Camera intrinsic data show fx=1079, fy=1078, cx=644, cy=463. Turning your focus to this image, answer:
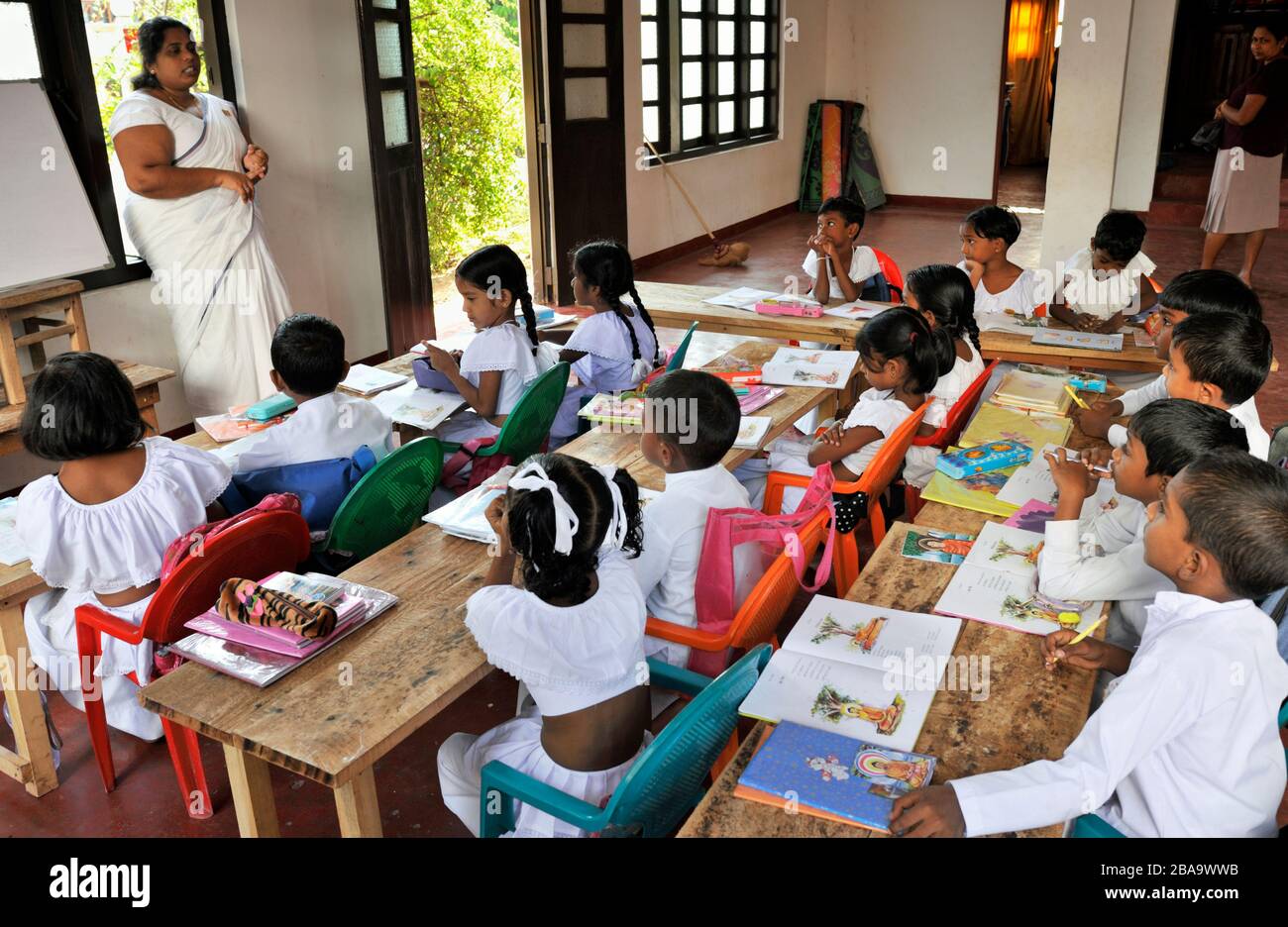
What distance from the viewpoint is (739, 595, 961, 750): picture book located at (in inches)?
68.2

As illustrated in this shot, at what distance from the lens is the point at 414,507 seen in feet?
9.14

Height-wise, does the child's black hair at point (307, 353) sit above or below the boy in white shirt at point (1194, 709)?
above

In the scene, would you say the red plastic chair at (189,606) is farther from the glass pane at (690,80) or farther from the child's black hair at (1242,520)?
the glass pane at (690,80)

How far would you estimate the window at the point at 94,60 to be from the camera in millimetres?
4117

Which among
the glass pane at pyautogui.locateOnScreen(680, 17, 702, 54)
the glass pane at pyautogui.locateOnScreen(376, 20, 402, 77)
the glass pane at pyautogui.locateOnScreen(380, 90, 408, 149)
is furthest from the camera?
the glass pane at pyautogui.locateOnScreen(680, 17, 702, 54)

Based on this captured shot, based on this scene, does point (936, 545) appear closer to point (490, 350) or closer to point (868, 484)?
point (868, 484)

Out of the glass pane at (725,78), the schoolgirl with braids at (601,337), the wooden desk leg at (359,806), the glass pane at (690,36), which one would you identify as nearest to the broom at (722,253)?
the glass pane at (690,36)

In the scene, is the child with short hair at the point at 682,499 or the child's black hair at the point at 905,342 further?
the child's black hair at the point at 905,342

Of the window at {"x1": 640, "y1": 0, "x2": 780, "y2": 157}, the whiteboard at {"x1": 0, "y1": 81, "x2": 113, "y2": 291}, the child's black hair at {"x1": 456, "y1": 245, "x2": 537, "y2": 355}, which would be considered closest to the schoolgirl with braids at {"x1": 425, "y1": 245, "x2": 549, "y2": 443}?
the child's black hair at {"x1": 456, "y1": 245, "x2": 537, "y2": 355}

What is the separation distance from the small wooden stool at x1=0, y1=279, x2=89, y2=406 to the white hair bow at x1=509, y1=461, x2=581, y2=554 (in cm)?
269

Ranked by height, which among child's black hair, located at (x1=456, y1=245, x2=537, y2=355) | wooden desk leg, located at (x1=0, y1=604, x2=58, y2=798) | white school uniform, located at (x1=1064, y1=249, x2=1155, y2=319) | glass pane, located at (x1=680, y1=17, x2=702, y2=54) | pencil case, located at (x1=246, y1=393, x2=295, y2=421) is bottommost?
wooden desk leg, located at (x1=0, y1=604, x2=58, y2=798)

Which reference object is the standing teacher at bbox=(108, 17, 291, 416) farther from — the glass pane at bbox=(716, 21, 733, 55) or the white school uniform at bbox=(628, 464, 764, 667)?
the glass pane at bbox=(716, 21, 733, 55)

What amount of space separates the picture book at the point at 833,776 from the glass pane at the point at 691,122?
7843 mm

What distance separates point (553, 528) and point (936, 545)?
949 mm
